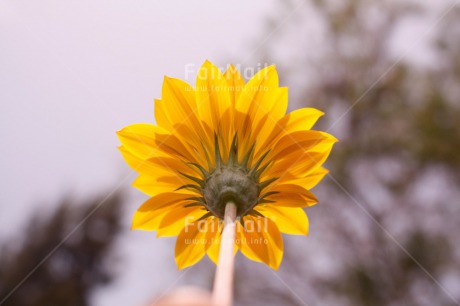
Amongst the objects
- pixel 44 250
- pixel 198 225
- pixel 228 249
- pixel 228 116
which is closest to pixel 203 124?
pixel 228 116

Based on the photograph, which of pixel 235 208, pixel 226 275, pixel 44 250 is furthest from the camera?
pixel 44 250

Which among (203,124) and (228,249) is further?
(203,124)

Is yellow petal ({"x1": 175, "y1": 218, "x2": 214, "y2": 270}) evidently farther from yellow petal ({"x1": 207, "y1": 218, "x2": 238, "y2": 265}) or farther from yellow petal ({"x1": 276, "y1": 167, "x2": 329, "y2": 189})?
yellow petal ({"x1": 276, "y1": 167, "x2": 329, "y2": 189})

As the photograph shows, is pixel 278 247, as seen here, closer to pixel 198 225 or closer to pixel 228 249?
pixel 198 225

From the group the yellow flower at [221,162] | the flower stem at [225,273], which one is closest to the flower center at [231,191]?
the yellow flower at [221,162]

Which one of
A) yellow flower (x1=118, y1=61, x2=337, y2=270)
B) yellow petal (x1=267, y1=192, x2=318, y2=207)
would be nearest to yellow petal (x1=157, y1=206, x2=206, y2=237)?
yellow flower (x1=118, y1=61, x2=337, y2=270)

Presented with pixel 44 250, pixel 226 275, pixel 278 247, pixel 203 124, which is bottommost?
pixel 226 275

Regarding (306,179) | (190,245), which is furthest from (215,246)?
(306,179)

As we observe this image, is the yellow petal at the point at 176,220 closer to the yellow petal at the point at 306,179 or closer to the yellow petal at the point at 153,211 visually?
the yellow petal at the point at 153,211
